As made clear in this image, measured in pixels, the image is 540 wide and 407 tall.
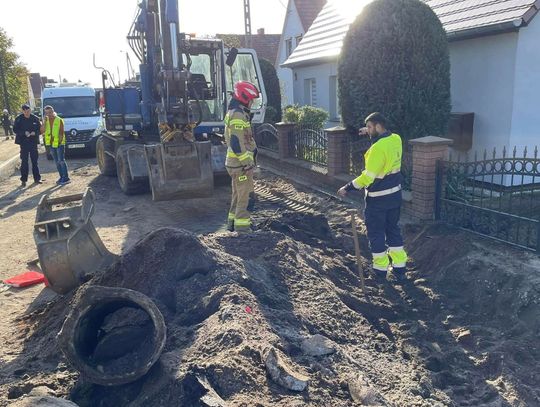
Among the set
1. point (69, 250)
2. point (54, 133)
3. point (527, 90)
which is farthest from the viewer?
point (54, 133)

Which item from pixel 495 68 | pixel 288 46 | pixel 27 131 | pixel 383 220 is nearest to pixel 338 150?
pixel 495 68

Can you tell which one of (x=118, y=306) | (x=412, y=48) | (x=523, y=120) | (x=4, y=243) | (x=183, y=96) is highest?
(x=412, y=48)

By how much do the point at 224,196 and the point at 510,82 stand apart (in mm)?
5790

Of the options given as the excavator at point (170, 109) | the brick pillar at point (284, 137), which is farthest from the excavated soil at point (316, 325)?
the brick pillar at point (284, 137)

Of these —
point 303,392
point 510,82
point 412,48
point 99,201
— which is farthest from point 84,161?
point 303,392

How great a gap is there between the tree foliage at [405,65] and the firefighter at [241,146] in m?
3.07

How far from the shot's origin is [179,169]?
8664 millimetres

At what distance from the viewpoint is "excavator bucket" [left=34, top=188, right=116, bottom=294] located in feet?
16.9

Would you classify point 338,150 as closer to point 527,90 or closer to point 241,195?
point 241,195

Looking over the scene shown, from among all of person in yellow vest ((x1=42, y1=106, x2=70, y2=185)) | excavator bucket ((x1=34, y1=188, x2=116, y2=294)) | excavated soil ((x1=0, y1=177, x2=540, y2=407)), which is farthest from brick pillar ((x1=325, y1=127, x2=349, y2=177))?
person in yellow vest ((x1=42, y1=106, x2=70, y2=185))

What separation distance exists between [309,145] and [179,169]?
11.6 ft

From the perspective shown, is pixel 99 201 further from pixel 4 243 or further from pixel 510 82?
pixel 510 82

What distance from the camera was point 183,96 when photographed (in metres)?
8.79

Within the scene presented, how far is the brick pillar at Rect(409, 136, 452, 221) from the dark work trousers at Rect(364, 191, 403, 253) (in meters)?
1.45
